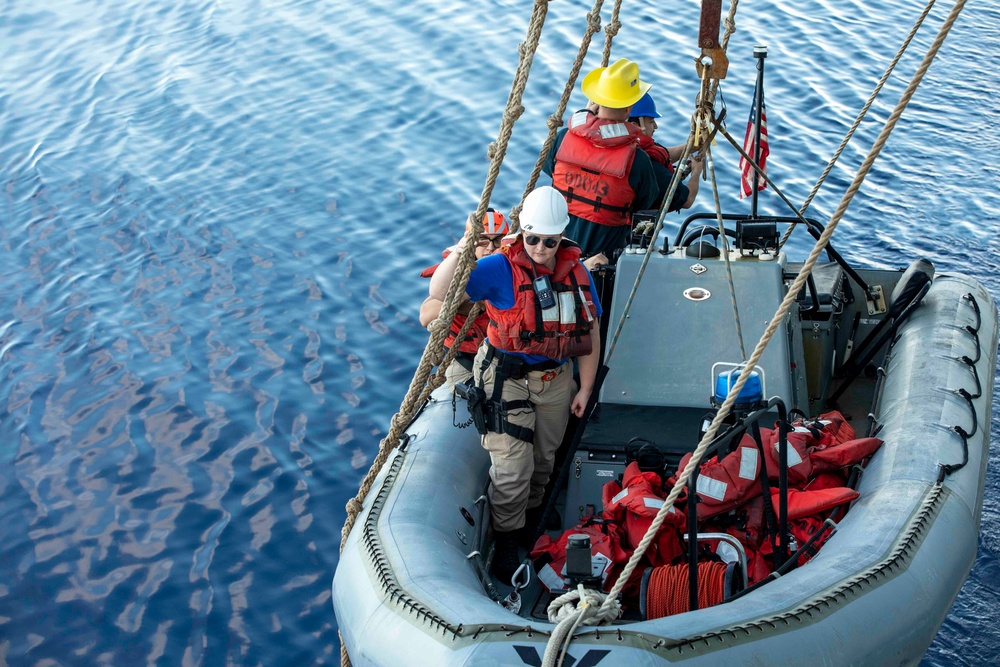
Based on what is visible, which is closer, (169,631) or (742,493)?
(742,493)

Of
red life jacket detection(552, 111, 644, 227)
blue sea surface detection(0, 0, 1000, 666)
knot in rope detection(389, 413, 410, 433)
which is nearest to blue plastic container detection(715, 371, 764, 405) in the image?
blue sea surface detection(0, 0, 1000, 666)

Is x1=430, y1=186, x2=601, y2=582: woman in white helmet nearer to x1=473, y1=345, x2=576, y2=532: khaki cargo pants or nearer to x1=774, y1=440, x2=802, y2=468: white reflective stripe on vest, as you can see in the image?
x1=473, y1=345, x2=576, y2=532: khaki cargo pants

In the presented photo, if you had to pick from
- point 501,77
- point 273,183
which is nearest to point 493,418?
point 273,183

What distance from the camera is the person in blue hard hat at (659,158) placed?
538 centimetres

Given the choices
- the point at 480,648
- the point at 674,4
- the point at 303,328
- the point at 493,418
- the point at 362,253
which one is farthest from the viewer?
the point at 674,4

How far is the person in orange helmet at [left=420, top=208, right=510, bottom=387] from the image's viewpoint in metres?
4.33

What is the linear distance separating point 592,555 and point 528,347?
0.85 meters

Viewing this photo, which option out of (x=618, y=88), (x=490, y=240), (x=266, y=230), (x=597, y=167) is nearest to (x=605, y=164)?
(x=597, y=167)

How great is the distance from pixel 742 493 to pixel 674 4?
35.9 ft

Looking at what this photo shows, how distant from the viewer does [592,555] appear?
12.8 feet

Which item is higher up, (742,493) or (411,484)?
(742,493)

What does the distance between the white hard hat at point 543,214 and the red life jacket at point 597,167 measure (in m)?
1.32

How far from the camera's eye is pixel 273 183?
9.74 meters

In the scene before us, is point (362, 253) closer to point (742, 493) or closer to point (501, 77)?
point (501, 77)
